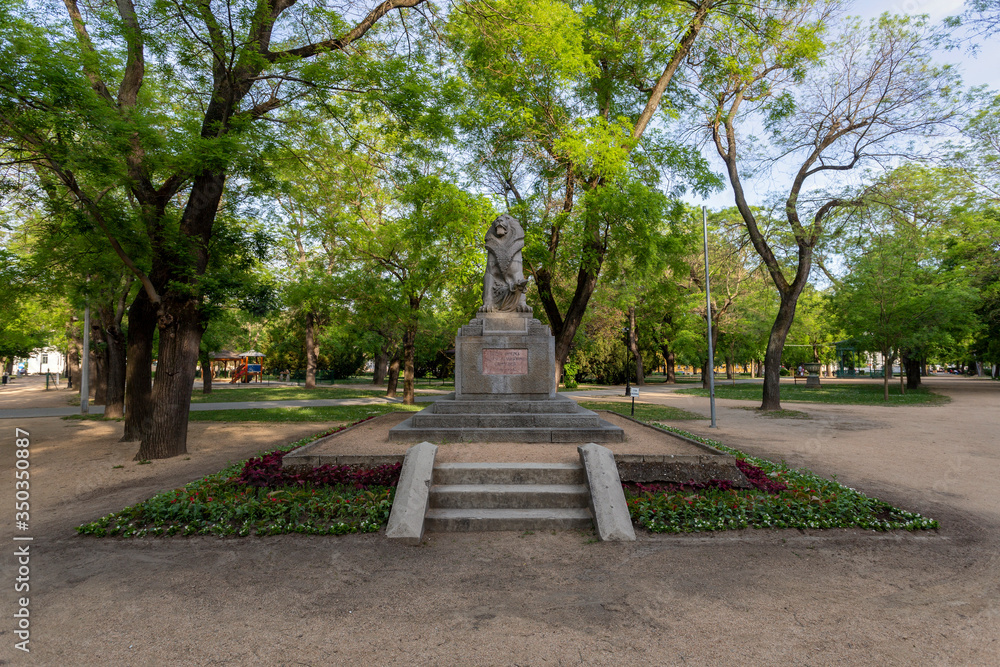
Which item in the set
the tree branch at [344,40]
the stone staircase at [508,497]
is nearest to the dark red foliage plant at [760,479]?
the stone staircase at [508,497]

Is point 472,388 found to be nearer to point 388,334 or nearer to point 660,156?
point 660,156

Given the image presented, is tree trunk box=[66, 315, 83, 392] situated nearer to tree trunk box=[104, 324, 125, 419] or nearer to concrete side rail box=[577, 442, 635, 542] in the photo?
tree trunk box=[104, 324, 125, 419]

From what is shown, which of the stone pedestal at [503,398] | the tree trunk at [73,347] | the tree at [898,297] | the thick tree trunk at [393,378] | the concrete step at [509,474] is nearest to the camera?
the concrete step at [509,474]

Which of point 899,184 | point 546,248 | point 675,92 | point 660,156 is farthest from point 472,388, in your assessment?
point 899,184

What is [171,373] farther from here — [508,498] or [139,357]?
[508,498]

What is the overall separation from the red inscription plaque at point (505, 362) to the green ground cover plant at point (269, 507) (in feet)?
9.71

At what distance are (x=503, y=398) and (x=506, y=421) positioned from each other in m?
0.82

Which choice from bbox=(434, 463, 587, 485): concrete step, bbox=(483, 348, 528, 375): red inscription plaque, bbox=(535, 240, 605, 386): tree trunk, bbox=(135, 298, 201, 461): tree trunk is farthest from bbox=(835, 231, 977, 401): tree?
bbox=(135, 298, 201, 461): tree trunk

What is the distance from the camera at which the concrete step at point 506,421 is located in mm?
7371

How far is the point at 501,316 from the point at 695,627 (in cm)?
618

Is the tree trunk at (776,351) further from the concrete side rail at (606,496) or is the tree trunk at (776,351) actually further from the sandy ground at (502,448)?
the concrete side rail at (606,496)

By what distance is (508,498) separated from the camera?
520 centimetres

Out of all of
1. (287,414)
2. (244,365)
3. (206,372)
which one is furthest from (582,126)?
(244,365)

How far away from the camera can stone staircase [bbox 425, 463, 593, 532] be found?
4883 millimetres
